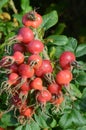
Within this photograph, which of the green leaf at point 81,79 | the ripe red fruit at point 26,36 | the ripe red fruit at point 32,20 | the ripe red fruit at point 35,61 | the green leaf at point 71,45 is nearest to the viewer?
the ripe red fruit at point 35,61

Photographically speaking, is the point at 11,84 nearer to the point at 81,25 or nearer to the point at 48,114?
the point at 48,114

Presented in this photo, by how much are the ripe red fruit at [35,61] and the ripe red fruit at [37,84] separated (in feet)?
0.22

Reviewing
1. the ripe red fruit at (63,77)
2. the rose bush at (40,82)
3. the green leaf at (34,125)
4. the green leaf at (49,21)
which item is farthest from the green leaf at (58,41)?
the green leaf at (34,125)

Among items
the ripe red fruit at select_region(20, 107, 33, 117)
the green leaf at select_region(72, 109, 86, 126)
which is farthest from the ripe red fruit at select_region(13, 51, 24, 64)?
the green leaf at select_region(72, 109, 86, 126)

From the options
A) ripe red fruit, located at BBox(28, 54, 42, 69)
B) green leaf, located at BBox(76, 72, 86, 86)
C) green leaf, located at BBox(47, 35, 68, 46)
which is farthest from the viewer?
green leaf, located at BBox(47, 35, 68, 46)

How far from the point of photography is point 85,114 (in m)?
2.91

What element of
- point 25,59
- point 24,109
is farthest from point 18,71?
point 24,109

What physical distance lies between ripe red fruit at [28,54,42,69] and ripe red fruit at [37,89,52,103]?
15 cm

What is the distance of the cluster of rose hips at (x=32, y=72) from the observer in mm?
2383

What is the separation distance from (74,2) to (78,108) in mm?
2742

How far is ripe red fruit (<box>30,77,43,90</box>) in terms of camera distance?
236 centimetres

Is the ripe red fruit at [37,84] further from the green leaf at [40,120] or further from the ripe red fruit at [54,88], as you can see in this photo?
the green leaf at [40,120]

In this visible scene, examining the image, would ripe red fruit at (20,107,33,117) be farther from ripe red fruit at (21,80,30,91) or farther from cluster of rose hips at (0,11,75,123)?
ripe red fruit at (21,80,30,91)

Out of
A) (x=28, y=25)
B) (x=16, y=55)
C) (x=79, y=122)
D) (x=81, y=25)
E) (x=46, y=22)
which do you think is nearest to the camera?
(x=16, y=55)
